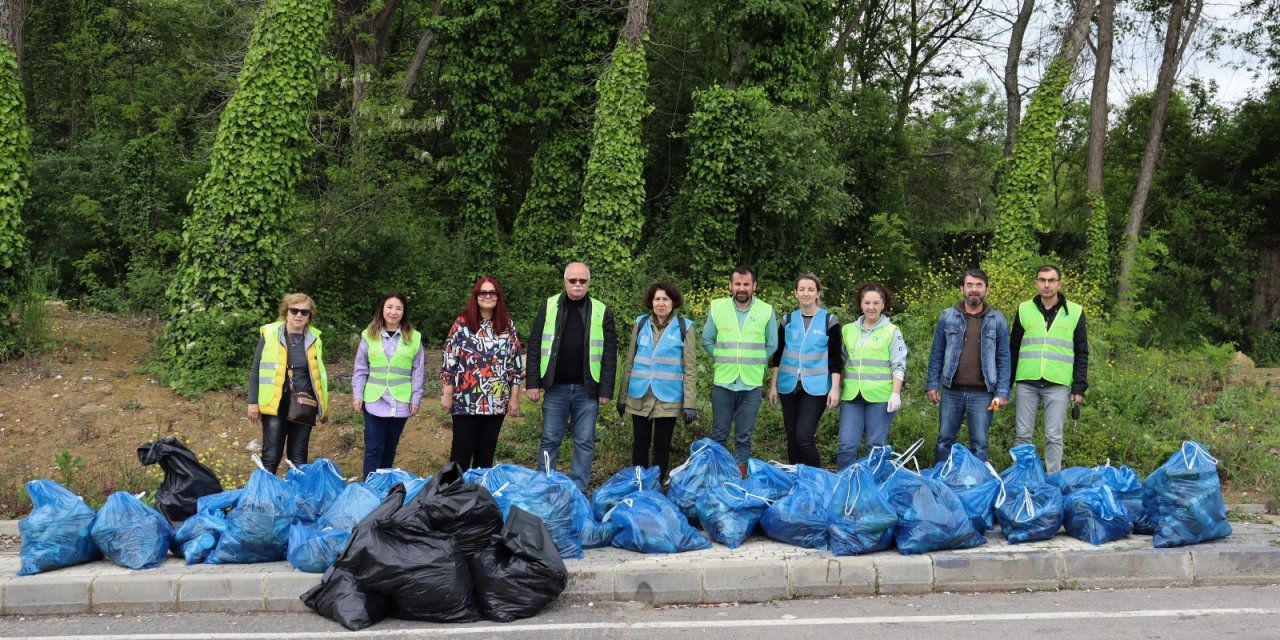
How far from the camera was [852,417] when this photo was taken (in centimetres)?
753

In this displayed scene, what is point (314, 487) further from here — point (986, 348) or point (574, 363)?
point (986, 348)

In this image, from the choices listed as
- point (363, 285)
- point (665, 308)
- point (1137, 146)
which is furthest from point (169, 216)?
point (1137, 146)

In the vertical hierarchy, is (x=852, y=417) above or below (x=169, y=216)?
below

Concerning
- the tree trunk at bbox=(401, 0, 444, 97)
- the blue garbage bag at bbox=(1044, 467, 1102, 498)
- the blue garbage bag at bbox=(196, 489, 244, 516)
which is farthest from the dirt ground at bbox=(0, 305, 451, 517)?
the tree trunk at bbox=(401, 0, 444, 97)

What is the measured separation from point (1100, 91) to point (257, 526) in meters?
21.4

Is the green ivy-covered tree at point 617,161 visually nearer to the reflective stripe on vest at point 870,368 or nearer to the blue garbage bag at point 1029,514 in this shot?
the reflective stripe on vest at point 870,368

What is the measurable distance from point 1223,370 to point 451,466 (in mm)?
11239

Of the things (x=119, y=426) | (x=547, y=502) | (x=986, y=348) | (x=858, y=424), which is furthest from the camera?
(x=119, y=426)

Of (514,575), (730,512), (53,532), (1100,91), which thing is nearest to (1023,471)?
(730,512)

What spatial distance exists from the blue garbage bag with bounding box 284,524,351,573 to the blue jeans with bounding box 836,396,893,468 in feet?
12.6

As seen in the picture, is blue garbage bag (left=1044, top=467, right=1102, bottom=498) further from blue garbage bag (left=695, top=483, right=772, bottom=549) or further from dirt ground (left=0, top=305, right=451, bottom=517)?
dirt ground (left=0, top=305, right=451, bottom=517)

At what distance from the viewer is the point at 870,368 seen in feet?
24.2

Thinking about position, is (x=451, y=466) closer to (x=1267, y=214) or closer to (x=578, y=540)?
(x=578, y=540)

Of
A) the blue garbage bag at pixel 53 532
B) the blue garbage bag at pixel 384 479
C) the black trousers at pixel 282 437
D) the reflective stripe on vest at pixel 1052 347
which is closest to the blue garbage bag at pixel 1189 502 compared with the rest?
the reflective stripe on vest at pixel 1052 347
